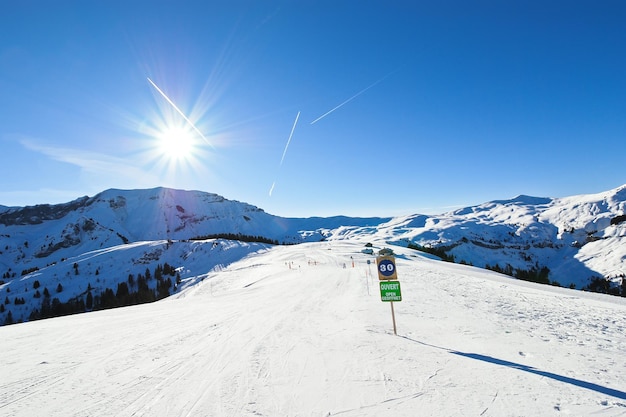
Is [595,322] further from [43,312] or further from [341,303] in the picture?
[43,312]

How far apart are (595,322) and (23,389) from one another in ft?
52.1

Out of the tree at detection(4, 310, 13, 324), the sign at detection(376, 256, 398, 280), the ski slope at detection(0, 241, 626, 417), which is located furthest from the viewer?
the tree at detection(4, 310, 13, 324)

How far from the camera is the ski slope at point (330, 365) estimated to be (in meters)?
4.82

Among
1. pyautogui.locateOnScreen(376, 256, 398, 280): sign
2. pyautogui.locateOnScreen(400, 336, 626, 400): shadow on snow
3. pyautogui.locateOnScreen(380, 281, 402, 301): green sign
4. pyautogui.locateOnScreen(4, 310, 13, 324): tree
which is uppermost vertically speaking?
pyautogui.locateOnScreen(376, 256, 398, 280): sign

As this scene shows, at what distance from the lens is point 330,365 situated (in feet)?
21.3

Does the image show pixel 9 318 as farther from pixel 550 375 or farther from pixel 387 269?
pixel 550 375

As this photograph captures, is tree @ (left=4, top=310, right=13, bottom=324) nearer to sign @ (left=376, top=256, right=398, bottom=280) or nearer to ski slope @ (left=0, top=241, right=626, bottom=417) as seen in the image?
ski slope @ (left=0, top=241, right=626, bottom=417)

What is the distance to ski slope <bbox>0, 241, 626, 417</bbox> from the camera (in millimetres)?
4824

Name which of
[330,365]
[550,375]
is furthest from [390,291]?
[550,375]

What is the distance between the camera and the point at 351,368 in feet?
20.5

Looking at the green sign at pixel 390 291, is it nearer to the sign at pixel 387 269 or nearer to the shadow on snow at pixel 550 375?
the sign at pixel 387 269

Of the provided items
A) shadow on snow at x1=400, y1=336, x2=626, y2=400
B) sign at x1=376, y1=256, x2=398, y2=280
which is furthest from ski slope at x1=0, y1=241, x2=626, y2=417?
sign at x1=376, y1=256, x2=398, y2=280

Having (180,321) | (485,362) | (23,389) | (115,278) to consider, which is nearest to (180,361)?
(23,389)

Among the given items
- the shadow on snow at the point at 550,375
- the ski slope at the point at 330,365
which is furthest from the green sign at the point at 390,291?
the shadow on snow at the point at 550,375
